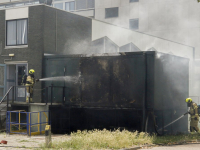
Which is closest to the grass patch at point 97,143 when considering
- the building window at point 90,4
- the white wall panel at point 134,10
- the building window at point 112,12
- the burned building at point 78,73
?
the burned building at point 78,73

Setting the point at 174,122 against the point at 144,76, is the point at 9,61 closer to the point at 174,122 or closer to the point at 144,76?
the point at 144,76

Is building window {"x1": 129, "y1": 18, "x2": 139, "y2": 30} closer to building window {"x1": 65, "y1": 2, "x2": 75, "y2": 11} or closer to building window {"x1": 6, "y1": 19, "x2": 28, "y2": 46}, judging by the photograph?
building window {"x1": 65, "y1": 2, "x2": 75, "y2": 11}

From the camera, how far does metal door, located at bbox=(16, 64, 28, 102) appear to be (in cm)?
2016

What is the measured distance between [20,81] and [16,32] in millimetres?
2815

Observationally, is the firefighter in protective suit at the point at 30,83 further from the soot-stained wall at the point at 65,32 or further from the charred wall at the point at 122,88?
the soot-stained wall at the point at 65,32

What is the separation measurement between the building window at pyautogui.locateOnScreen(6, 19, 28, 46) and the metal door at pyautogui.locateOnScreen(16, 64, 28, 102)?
1.37 meters

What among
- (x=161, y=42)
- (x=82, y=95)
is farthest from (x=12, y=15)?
(x=161, y=42)

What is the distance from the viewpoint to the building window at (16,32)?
21172mm

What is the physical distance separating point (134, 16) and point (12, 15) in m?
29.9

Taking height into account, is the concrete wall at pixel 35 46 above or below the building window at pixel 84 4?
below

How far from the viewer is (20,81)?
21.5 meters

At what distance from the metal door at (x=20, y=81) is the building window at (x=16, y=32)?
1370 mm

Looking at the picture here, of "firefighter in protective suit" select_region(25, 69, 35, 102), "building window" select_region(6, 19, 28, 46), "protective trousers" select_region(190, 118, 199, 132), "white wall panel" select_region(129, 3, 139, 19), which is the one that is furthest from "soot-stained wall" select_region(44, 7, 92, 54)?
"white wall panel" select_region(129, 3, 139, 19)

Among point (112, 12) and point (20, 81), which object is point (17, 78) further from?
point (112, 12)
